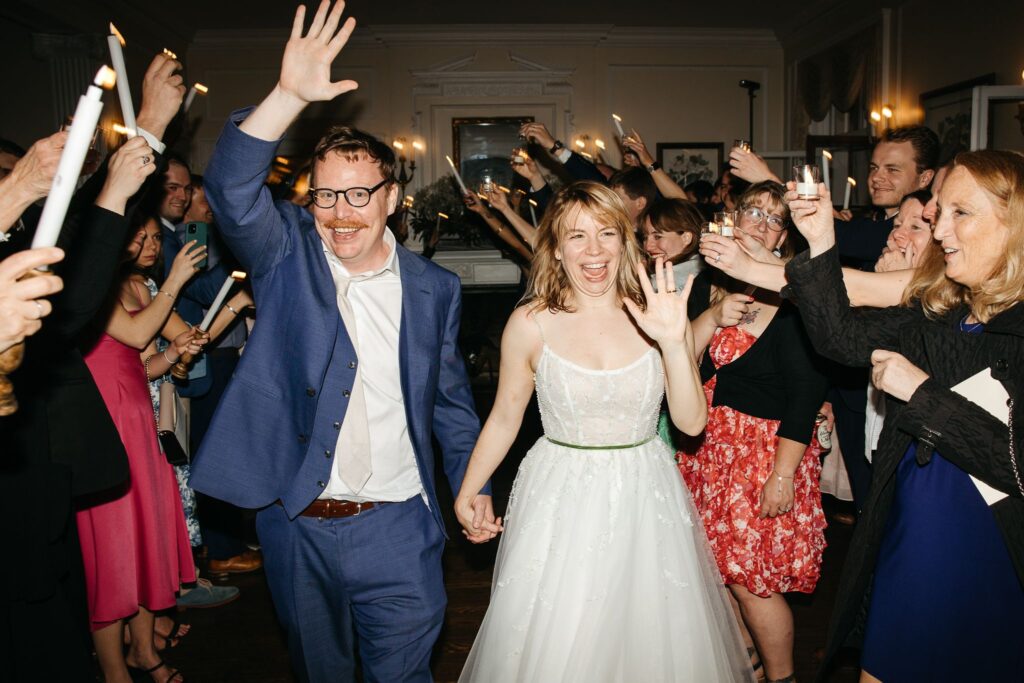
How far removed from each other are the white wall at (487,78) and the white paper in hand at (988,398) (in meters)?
8.63

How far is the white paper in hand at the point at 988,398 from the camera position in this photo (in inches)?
67.0

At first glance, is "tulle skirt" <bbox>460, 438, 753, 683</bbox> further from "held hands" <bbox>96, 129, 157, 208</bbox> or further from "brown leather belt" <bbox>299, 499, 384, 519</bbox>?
"held hands" <bbox>96, 129, 157, 208</bbox>

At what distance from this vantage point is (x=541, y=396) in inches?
88.2

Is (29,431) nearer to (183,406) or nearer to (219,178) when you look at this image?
(219,178)

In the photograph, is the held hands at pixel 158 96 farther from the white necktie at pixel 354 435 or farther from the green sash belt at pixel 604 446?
the green sash belt at pixel 604 446

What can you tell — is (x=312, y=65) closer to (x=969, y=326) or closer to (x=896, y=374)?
(x=896, y=374)

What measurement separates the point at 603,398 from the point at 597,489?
0.82 feet

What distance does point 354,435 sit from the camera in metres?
2.07

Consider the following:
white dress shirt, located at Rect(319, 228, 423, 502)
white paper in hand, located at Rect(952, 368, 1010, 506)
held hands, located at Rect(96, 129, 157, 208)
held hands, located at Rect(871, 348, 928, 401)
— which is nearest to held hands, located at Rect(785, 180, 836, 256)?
held hands, located at Rect(871, 348, 928, 401)

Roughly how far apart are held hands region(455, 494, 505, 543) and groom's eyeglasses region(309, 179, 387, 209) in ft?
2.89

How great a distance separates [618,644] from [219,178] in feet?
4.87

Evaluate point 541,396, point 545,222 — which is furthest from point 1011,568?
point 545,222

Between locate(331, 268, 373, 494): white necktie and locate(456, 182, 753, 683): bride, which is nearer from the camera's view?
locate(456, 182, 753, 683): bride

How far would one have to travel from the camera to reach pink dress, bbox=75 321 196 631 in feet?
8.59
